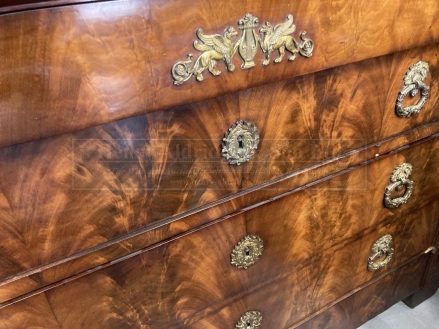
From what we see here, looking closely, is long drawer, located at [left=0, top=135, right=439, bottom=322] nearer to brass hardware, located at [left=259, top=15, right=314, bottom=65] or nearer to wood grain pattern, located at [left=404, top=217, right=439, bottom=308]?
wood grain pattern, located at [left=404, top=217, right=439, bottom=308]

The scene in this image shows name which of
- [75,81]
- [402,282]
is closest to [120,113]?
[75,81]

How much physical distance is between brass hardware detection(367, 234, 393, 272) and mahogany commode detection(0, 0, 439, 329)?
34 mm

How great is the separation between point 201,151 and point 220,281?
0.28m

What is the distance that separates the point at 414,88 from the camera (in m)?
0.75

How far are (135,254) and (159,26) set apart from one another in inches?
13.1

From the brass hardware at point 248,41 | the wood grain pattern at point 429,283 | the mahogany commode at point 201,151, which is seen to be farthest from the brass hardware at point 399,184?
the brass hardware at point 248,41

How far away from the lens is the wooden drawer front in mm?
481

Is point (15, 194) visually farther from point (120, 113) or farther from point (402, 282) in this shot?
point (402, 282)

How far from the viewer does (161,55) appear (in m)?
0.46

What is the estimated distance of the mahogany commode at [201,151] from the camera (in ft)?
1.44

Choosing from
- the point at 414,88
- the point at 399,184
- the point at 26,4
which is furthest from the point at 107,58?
the point at 399,184

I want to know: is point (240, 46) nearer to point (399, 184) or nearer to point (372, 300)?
point (399, 184)

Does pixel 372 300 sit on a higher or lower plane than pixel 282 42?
lower

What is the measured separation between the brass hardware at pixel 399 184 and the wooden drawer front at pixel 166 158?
15cm
